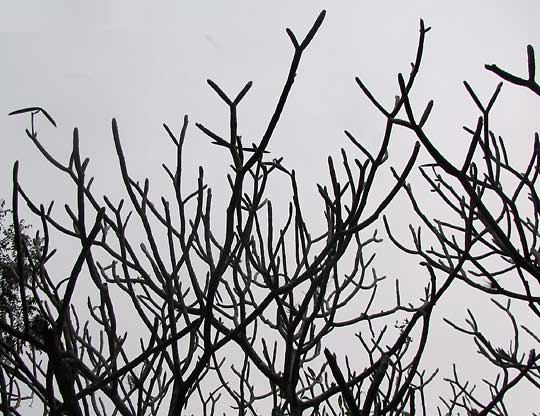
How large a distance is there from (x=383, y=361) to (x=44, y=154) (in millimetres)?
1011

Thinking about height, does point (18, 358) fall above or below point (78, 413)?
above

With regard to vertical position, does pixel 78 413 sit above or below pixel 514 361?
below

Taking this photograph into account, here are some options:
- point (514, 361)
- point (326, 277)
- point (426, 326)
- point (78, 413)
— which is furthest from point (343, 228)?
point (514, 361)

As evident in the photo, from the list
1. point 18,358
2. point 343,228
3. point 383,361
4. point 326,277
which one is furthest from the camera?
point 326,277

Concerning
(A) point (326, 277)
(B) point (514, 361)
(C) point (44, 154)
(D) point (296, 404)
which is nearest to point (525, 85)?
(A) point (326, 277)

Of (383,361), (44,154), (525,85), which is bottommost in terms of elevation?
(383,361)

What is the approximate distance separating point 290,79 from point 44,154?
83 centimetres

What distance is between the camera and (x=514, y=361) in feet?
7.77

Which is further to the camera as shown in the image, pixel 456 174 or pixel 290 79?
pixel 456 174

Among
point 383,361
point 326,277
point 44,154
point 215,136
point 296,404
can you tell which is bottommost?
point 383,361

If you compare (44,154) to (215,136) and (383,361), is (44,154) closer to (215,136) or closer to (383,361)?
(215,136)

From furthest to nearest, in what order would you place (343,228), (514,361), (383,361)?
(514,361), (343,228), (383,361)

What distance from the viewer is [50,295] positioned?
1.38 m

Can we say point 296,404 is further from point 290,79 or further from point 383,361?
point 290,79
